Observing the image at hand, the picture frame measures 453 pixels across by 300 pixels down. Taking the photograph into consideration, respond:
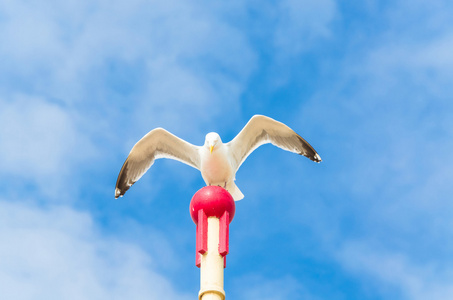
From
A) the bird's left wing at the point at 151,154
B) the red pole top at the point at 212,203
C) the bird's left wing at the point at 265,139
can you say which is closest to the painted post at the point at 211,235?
the red pole top at the point at 212,203

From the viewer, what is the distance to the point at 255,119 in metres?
10.3

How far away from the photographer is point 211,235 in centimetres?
721

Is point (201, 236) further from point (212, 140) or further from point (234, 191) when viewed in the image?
point (234, 191)

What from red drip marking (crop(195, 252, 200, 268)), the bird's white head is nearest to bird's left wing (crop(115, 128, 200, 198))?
the bird's white head

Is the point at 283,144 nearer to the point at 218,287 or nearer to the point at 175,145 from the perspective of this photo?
the point at 175,145

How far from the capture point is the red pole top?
7.33 m

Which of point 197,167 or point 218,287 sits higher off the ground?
point 197,167

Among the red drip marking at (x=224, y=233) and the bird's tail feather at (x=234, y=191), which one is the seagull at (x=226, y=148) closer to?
the bird's tail feather at (x=234, y=191)

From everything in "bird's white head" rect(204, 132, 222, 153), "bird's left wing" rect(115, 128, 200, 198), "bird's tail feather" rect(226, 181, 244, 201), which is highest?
"bird's left wing" rect(115, 128, 200, 198)

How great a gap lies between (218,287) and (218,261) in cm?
31

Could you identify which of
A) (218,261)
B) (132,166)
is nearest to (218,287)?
(218,261)

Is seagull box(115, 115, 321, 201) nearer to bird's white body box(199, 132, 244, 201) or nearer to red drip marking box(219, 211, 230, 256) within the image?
bird's white body box(199, 132, 244, 201)

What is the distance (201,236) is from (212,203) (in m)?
0.36

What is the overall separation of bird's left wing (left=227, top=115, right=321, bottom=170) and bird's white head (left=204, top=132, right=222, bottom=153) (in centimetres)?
49
